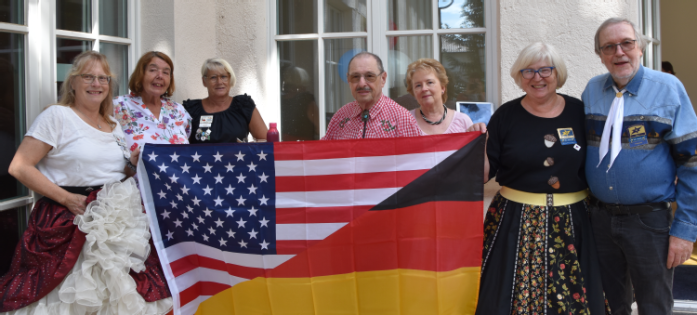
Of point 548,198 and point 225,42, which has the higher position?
point 225,42

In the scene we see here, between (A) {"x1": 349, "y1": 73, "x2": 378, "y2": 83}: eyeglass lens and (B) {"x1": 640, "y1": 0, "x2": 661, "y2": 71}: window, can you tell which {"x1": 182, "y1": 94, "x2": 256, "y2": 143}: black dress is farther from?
(B) {"x1": 640, "y1": 0, "x2": 661, "y2": 71}: window

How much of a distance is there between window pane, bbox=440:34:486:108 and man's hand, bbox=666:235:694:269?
2.07m

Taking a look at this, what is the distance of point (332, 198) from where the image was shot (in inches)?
103

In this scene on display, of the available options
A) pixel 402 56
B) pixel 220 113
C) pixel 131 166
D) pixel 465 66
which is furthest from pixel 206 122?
pixel 465 66

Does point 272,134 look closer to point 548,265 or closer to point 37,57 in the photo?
point 37,57

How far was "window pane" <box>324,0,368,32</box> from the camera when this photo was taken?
4.31 meters

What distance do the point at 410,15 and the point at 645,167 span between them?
97.9 inches

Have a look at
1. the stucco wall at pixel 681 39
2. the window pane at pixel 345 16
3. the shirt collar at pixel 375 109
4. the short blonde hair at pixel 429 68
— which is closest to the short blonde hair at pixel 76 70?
the shirt collar at pixel 375 109

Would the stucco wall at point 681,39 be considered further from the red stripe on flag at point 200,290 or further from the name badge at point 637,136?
the red stripe on flag at point 200,290

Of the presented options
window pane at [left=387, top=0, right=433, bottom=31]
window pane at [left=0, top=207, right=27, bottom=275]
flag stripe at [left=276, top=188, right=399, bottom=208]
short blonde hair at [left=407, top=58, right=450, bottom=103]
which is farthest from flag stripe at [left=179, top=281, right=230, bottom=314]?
window pane at [left=387, top=0, right=433, bottom=31]

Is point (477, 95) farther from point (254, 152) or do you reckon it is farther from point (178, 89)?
point (178, 89)

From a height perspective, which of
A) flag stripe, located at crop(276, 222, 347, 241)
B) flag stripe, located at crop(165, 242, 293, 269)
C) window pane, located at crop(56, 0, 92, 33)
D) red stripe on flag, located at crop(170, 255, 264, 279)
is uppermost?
window pane, located at crop(56, 0, 92, 33)

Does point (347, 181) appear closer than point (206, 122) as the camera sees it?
Yes

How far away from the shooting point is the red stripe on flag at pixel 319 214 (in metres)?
2.61
